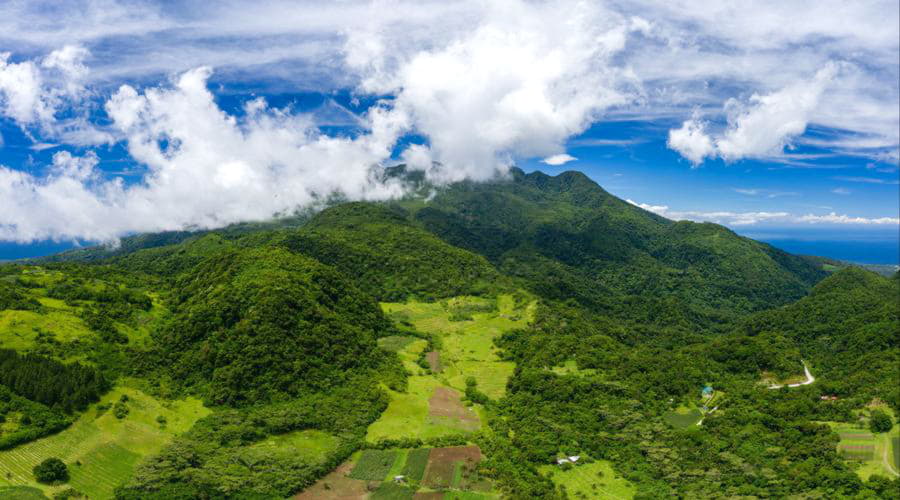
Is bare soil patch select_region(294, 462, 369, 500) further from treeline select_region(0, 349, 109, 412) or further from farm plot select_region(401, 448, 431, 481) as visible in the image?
treeline select_region(0, 349, 109, 412)

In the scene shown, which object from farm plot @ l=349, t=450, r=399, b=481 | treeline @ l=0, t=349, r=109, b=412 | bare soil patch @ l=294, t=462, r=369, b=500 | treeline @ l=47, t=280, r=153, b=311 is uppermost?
treeline @ l=47, t=280, r=153, b=311

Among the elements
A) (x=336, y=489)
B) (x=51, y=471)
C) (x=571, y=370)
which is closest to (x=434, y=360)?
(x=571, y=370)

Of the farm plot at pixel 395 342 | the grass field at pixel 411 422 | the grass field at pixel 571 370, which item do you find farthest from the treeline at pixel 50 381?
the grass field at pixel 571 370

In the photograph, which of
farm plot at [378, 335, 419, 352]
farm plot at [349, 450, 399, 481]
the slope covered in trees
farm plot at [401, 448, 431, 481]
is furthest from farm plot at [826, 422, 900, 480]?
farm plot at [378, 335, 419, 352]

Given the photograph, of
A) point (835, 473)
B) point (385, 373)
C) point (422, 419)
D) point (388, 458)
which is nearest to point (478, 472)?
point (388, 458)

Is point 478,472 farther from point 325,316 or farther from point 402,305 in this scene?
point 402,305

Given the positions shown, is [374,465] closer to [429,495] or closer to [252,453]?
[429,495]
